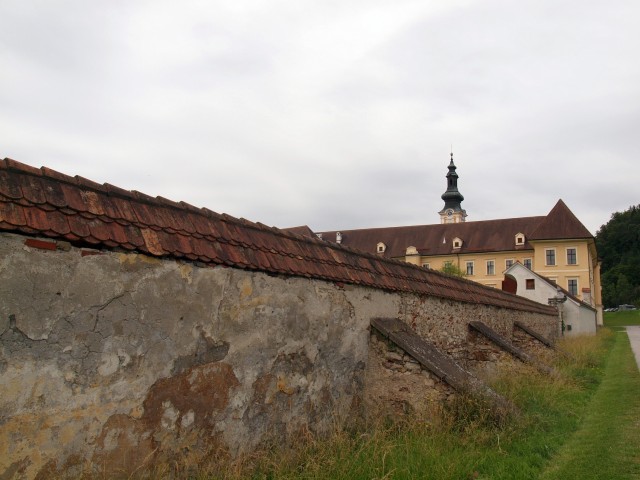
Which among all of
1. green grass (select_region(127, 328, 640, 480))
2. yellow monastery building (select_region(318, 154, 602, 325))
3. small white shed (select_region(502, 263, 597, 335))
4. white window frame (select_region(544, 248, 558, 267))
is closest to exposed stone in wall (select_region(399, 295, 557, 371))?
green grass (select_region(127, 328, 640, 480))

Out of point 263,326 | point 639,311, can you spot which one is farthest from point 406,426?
point 639,311

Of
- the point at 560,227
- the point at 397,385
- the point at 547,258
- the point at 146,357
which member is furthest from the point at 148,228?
the point at 560,227

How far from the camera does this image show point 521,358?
10000 mm

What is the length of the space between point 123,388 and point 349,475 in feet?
6.57

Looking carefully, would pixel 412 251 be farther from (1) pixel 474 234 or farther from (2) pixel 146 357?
(2) pixel 146 357

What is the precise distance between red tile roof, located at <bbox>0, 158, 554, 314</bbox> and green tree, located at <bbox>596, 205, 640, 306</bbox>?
8493cm

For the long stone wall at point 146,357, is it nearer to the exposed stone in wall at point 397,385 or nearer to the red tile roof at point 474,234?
the exposed stone in wall at point 397,385

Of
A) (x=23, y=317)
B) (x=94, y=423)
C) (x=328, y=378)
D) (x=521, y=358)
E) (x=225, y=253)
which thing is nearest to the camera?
(x=23, y=317)

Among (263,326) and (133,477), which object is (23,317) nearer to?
(133,477)

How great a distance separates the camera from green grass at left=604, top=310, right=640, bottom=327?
189ft

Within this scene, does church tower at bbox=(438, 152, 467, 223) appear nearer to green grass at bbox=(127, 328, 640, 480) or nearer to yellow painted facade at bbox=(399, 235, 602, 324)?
yellow painted facade at bbox=(399, 235, 602, 324)

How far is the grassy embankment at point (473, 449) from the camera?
4211mm

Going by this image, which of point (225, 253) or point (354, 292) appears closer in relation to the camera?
point (225, 253)

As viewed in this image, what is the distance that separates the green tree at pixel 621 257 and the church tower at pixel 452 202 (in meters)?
27.6
